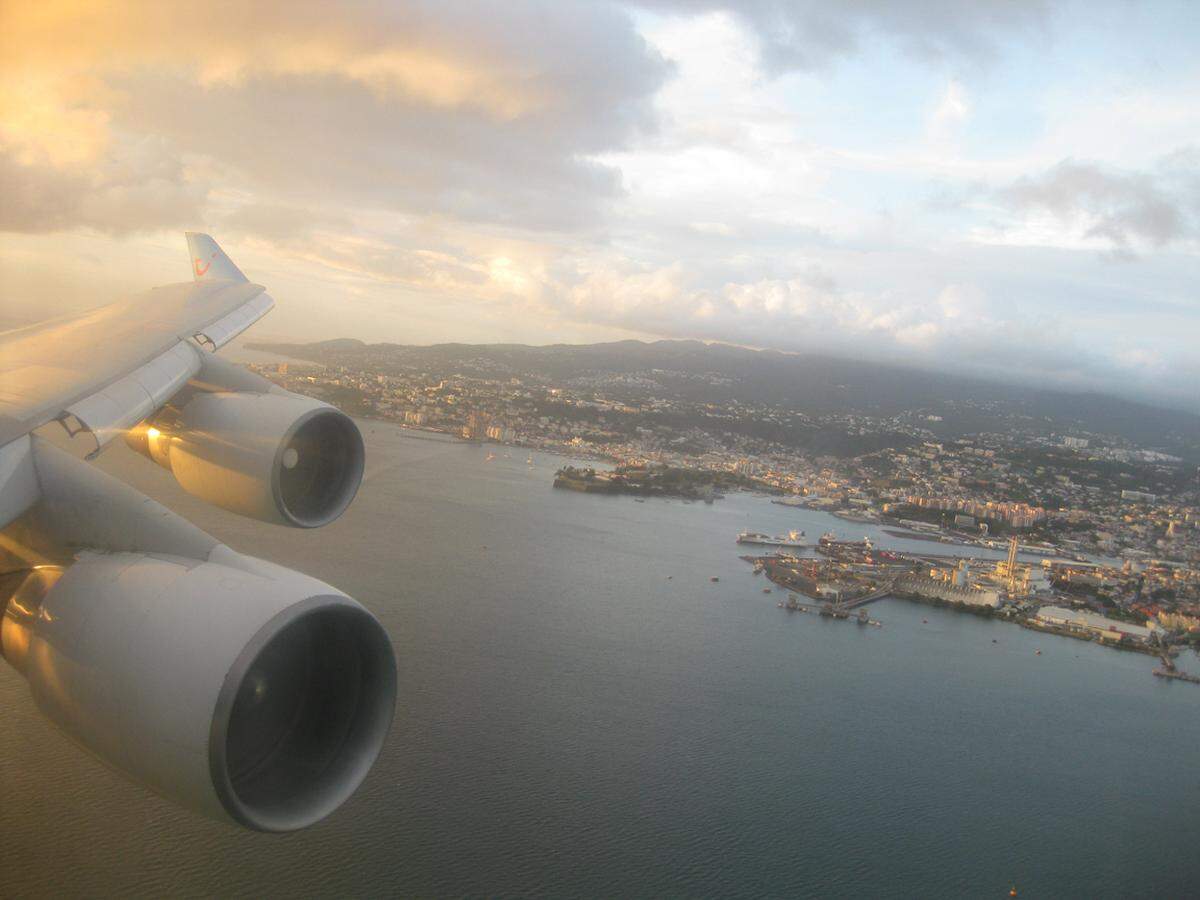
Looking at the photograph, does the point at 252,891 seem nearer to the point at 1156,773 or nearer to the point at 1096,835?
the point at 1096,835

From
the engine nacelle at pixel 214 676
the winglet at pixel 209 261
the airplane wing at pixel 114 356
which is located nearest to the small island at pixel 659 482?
the winglet at pixel 209 261

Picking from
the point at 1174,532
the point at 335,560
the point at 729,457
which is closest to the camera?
the point at 335,560

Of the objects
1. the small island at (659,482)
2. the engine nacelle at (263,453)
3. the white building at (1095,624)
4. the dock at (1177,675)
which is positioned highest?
the engine nacelle at (263,453)

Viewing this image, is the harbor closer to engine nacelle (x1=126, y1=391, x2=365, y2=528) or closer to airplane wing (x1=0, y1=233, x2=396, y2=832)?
engine nacelle (x1=126, y1=391, x2=365, y2=528)

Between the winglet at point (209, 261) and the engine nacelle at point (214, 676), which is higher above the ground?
the winglet at point (209, 261)

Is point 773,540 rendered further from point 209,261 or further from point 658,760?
point 209,261

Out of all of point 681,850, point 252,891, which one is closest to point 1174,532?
point 681,850

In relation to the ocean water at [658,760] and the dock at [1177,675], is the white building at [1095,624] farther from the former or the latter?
the dock at [1177,675]
